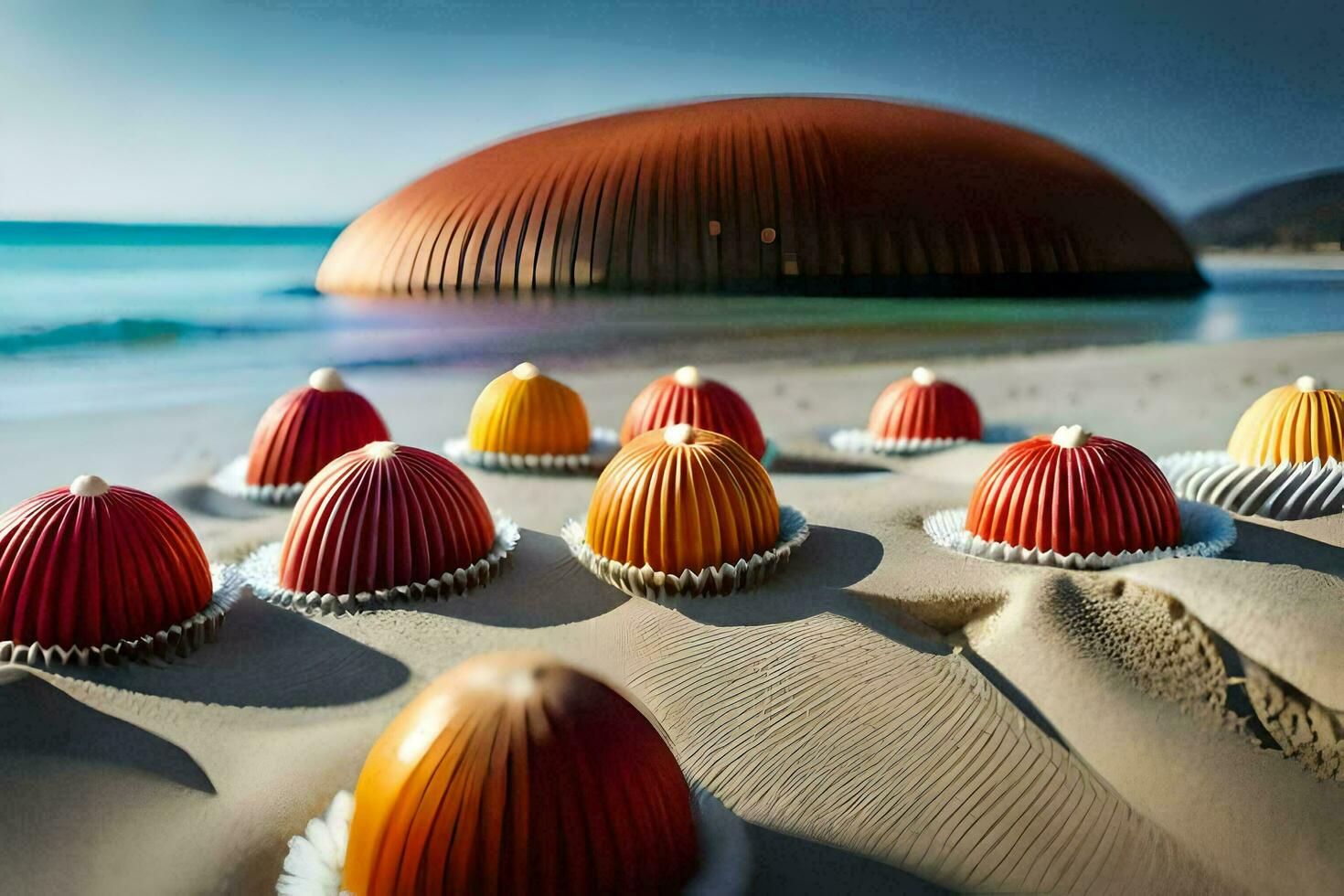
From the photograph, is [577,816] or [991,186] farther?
[991,186]

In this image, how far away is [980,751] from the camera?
2.16m

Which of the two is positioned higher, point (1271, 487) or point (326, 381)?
point (326, 381)

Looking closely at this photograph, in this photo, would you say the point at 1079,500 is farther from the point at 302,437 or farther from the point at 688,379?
the point at 302,437

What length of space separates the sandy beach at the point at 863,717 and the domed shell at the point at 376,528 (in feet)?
0.49

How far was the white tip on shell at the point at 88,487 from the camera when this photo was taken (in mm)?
2766

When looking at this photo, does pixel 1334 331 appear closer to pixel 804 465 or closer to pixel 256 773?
pixel 804 465

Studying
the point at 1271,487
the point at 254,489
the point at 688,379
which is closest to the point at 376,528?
the point at 254,489

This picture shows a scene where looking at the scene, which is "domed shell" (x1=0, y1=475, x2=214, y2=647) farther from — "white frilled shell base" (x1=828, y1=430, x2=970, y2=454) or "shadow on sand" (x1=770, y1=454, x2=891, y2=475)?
"white frilled shell base" (x1=828, y1=430, x2=970, y2=454)

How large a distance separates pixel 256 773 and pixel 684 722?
1019 mm

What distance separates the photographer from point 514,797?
142cm

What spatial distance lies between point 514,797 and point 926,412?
4.16m

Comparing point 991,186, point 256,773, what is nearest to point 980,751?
point 256,773

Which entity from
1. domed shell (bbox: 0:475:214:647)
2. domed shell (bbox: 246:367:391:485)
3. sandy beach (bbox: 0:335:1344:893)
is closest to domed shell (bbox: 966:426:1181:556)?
sandy beach (bbox: 0:335:1344:893)

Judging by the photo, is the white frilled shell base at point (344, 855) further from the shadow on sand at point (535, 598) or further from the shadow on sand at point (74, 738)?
the shadow on sand at point (535, 598)
